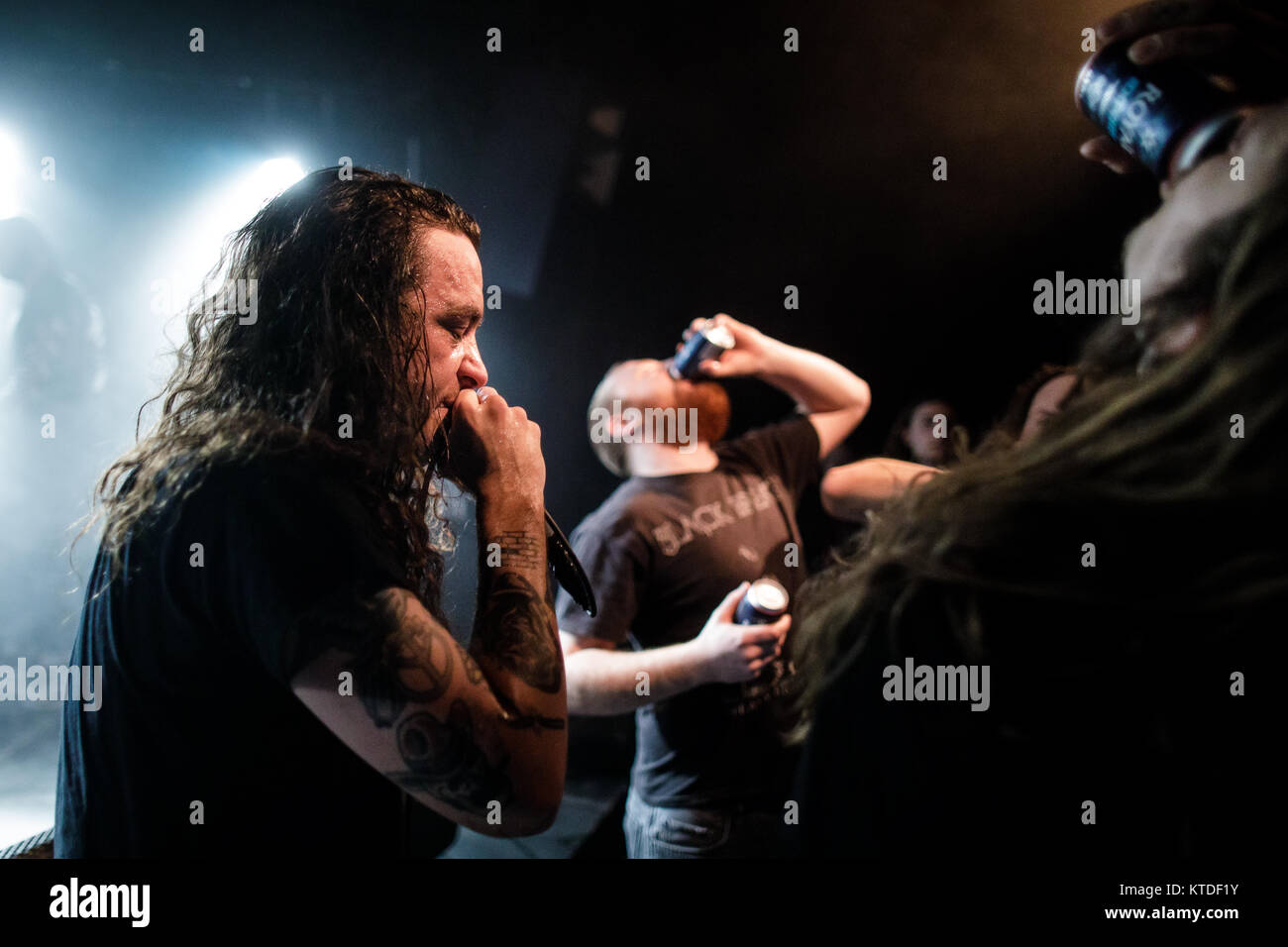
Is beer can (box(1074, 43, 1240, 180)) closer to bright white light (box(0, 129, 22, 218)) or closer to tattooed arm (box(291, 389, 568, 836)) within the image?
tattooed arm (box(291, 389, 568, 836))

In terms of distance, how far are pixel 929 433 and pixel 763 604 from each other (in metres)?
0.89

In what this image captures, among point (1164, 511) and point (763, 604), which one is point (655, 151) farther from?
point (1164, 511)

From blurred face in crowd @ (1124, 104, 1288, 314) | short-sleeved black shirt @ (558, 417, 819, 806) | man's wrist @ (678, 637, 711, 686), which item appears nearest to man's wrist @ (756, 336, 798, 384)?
short-sleeved black shirt @ (558, 417, 819, 806)

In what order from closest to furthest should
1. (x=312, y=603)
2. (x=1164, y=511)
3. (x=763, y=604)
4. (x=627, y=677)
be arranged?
1. (x=1164, y=511)
2. (x=312, y=603)
3. (x=763, y=604)
4. (x=627, y=677)

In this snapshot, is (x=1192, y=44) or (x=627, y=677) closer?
(x=1192, y=44)

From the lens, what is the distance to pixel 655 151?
1636mm

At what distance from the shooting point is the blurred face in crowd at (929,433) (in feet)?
5.93

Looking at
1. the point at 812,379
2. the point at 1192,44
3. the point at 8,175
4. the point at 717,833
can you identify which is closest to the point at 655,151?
the point at 812,379

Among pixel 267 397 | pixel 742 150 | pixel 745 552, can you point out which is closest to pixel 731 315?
pixel 742 150

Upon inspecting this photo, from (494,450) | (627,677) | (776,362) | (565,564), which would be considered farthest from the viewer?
(776,362)

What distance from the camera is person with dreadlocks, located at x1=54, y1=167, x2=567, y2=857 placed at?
755mm

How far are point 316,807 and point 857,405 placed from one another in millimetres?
1450

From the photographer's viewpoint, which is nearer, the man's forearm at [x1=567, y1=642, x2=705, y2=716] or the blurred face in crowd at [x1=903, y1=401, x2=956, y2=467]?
the man's forearm at [x1=567, y1=642, x2=705, y2=716]

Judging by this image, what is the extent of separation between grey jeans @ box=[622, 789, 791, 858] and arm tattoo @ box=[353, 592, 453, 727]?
3.01 ft
